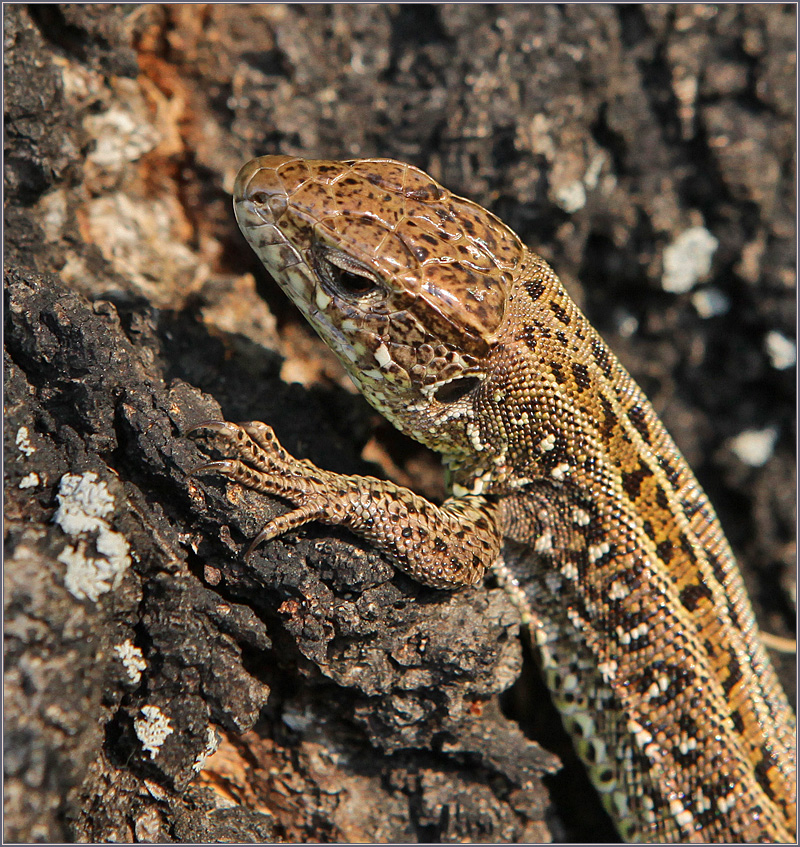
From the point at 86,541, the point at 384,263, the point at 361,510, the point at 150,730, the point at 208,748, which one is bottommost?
the point at 208,748

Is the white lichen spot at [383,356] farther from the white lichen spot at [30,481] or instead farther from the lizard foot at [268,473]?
the white lichen spot at [30,481]

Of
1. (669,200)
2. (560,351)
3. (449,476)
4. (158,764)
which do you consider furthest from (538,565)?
(669,200)

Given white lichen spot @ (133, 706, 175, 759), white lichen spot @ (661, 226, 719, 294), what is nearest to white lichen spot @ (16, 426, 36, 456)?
white lichen spot @ (133, 706, 175, 759)

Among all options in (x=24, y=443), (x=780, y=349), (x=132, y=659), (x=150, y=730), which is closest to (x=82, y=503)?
(x=24, y=443)

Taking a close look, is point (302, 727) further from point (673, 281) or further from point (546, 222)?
point (673, 281)

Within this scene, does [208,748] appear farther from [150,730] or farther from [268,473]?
[268,473]

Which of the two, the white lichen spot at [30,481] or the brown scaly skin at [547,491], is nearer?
the white lichen spot at [30,481]

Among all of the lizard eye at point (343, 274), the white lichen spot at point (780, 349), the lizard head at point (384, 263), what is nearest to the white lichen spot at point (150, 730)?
the lizard head at point (384, 263)
